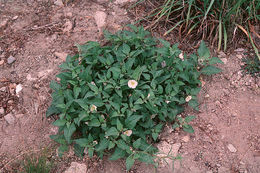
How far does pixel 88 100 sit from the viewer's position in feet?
8.21

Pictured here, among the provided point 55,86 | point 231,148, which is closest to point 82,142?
point 55,86

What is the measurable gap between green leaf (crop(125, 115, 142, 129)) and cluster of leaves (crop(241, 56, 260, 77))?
135 centimetres

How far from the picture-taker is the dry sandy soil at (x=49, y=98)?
2578 millimetres

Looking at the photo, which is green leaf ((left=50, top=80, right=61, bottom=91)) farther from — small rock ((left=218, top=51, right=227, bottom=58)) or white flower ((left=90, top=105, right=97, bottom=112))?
small rock ((left=218, top=51, right=227, bottom=58))

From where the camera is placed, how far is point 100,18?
342cm

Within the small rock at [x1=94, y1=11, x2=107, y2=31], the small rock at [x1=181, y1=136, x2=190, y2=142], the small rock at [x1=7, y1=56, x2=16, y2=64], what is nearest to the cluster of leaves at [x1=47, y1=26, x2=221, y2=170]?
the small rock at [x1=181, y1=136, x2=190, y2=142]

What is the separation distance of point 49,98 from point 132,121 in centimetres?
99

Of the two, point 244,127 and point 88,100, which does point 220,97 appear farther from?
point 88,100

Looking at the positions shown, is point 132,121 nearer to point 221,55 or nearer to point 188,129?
point 188,129

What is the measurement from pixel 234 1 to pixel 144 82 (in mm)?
1363

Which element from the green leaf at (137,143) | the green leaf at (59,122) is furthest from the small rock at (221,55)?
the green leaf at (59,122)

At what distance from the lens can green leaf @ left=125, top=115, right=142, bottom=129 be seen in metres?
2.43

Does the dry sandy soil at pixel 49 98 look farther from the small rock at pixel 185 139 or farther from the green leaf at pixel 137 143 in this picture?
the green leaf at pixel 137 143

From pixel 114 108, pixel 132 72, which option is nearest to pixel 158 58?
pixel 132 72
